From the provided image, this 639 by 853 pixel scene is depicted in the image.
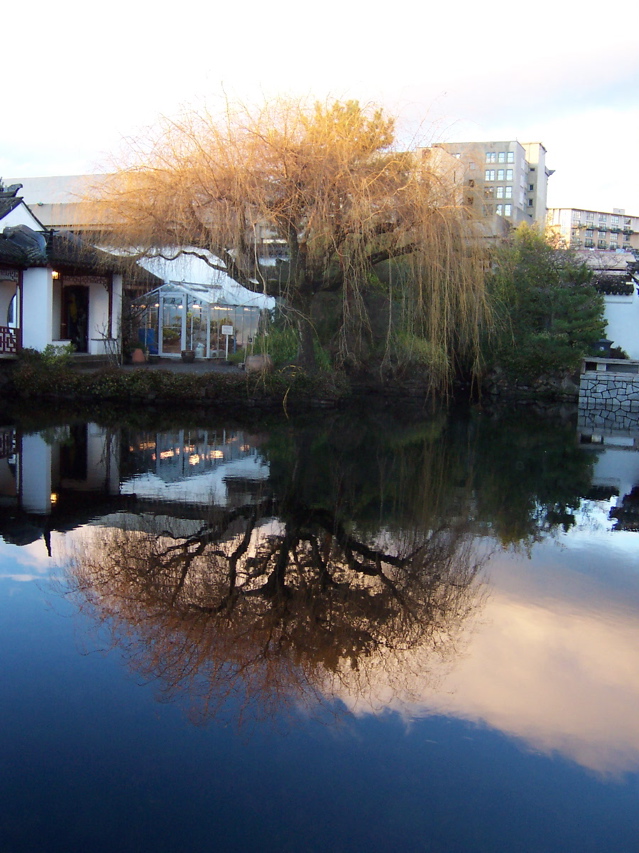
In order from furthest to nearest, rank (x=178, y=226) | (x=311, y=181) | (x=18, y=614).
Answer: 1. (x=178, y=226)
2. (x=311, y=181)
3. (x=18, y=614)

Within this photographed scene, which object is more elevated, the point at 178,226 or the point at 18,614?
the point at 178,226

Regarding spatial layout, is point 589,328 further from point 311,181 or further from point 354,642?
point 354,642

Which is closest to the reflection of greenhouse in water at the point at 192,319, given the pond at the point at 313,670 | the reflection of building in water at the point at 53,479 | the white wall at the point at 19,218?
the white wall at the point at 19,218

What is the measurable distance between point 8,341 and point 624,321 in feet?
62.0

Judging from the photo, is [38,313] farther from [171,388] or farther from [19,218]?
[171,388]

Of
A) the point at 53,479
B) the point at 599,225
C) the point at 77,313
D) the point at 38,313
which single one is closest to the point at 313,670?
the point at 53,479

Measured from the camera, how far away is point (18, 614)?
4727 mm

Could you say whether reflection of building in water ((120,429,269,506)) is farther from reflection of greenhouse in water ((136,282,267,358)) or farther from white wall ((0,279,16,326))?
reflection of greenhouse in water ((136,282,267,358))

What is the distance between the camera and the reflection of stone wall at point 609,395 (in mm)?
20408

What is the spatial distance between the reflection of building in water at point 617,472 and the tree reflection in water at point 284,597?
6.59 ft

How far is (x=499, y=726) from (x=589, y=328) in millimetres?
20968

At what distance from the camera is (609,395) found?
20812 mm

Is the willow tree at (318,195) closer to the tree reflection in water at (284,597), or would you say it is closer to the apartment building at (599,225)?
the tree reflection in water at (284,597)

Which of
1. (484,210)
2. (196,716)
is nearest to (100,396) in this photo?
(484,210)
